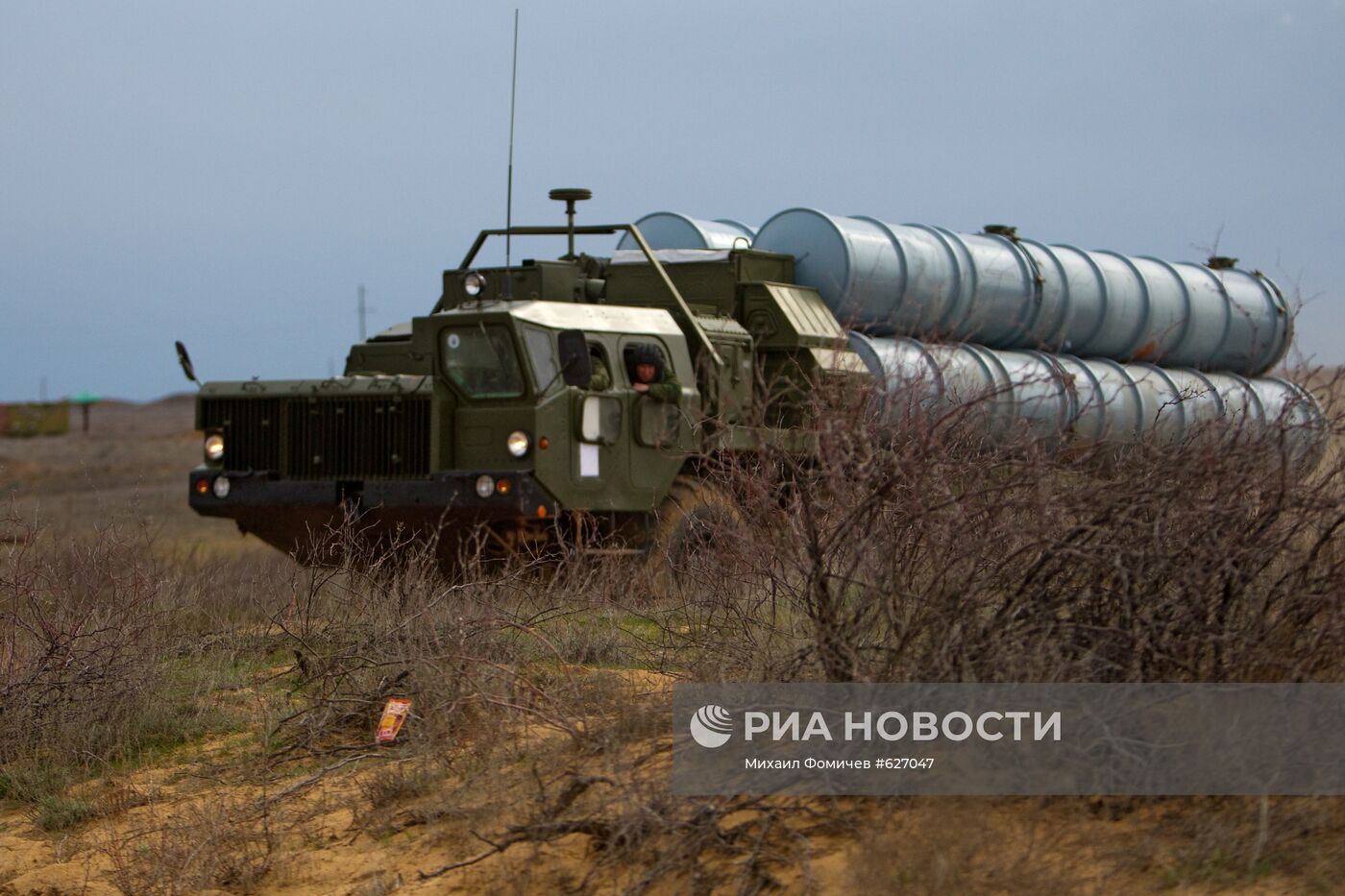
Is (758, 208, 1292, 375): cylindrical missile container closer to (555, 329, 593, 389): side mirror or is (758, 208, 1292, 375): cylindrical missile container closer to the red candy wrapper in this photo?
(555, 329, 593, 389): side mirror

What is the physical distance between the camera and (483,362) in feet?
37.2

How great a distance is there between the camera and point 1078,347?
50.4ft

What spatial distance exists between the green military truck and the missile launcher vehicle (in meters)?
0.01

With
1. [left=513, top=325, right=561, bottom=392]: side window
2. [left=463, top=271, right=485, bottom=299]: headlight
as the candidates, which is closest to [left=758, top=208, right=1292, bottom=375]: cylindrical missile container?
[left=513, top=325, right=561, bottom=392]: side window

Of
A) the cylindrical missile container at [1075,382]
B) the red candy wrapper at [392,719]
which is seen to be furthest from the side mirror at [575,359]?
the red candy wrapper at [392,719]

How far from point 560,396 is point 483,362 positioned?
589mm

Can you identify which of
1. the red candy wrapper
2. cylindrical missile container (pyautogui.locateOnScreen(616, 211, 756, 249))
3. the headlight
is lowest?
the red candy wrapper

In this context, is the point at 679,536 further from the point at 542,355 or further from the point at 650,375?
the point at 542,355

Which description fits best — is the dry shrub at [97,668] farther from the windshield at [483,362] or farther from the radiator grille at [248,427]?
the windshield at [483,362]

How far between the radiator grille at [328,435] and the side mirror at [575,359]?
979 millimetres

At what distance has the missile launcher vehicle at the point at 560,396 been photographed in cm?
1112

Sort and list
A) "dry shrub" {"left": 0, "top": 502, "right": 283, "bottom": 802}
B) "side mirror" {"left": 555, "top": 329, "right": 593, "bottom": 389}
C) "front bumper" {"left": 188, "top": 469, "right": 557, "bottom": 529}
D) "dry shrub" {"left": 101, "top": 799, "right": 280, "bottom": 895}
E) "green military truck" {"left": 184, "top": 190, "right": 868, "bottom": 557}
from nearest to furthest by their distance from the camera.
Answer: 1. "dry shrub" {"left": 101, "top": 799, "right": 280, "bottom": 895}
2. "dry shrub" {"left": 0, "top": 502, "right": 283, "bottom": 802}
3. "front bumper" {"left": 188, "top": 469, "right": 557, "bottom": 529}
4. "green military truck" {"left": 184, "top": 190, "right": 868, "bottom": 557}
5. "side mirror" {"left": 555, "top": 329, "right": 593, "bottom": 389}

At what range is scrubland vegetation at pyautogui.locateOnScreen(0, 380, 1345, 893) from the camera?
16.9 feet

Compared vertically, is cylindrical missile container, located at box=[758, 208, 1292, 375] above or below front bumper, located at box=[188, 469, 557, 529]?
above
